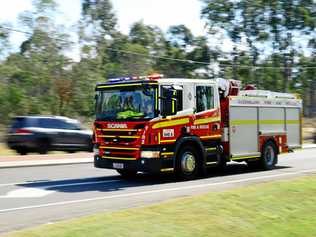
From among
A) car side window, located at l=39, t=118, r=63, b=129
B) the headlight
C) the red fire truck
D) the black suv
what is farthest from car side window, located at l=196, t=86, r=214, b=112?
car side window, located at l=39, t=118, r=63, b=129

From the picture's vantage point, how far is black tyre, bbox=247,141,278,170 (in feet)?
58.0

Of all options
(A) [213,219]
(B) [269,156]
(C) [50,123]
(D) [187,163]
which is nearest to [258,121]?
(B) [269,156]

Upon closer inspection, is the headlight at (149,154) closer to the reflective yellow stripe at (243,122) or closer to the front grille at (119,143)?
the front grille at (119,143)

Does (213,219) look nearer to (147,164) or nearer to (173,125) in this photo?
(147,164)

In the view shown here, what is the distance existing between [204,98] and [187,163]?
6.12 ft

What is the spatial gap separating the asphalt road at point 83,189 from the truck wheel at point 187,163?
30 centimetres

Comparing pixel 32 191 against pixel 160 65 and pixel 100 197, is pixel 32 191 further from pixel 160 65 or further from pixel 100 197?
pixel 160 65

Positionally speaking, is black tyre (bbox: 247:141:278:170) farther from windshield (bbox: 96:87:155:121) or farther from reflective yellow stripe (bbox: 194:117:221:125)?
windshield (bbox: 96:87:155:121)

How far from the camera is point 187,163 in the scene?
14523 mm

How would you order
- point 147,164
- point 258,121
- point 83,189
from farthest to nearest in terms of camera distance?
point 258,121
point 147,164
point 83,189

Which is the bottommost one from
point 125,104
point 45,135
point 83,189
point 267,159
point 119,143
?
point 83,189

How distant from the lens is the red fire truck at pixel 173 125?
13508 mm

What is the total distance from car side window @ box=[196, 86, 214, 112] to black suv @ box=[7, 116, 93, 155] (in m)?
10.5

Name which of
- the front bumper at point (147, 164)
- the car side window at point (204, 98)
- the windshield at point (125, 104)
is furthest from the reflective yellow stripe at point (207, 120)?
the windshield at point (125, 104)
